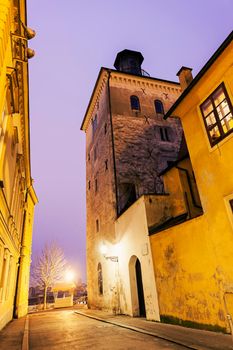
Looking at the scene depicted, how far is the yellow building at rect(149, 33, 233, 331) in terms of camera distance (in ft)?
22.0

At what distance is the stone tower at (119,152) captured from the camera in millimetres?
16109

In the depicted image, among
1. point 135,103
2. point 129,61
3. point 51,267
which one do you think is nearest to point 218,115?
point 135,103

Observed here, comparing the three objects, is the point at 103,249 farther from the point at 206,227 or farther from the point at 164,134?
the point at 164,134

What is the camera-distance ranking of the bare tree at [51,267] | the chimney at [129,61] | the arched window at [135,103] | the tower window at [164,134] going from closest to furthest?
the tower window at [164,134] < the arched window at [135,103] < the chimney at [129,61] < the bare tree at [51,267]

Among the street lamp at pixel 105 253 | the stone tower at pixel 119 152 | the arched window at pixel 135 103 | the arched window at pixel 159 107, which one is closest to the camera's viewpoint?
the street lamp at pixel 105 253

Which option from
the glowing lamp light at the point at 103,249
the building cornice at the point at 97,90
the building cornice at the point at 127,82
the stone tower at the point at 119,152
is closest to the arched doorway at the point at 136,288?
the stone tower at the point at 119,152

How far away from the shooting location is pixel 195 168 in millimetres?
8188

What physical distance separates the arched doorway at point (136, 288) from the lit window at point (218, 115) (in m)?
7.97

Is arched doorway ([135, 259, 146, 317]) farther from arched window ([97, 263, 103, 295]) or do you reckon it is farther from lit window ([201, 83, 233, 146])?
lit window ([201, 83, 233, 146])

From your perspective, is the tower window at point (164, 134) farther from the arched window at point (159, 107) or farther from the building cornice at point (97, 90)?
the building cornice at point (97, 90)

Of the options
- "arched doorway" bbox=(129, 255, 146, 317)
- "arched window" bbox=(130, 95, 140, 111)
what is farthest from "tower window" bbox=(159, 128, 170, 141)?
"arched doorway" bbox=(129, 255, 146, 317)

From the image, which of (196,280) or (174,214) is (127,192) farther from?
(196,280)

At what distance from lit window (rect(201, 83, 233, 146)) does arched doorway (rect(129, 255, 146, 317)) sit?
26.1ft

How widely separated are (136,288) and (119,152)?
30.7 ft
